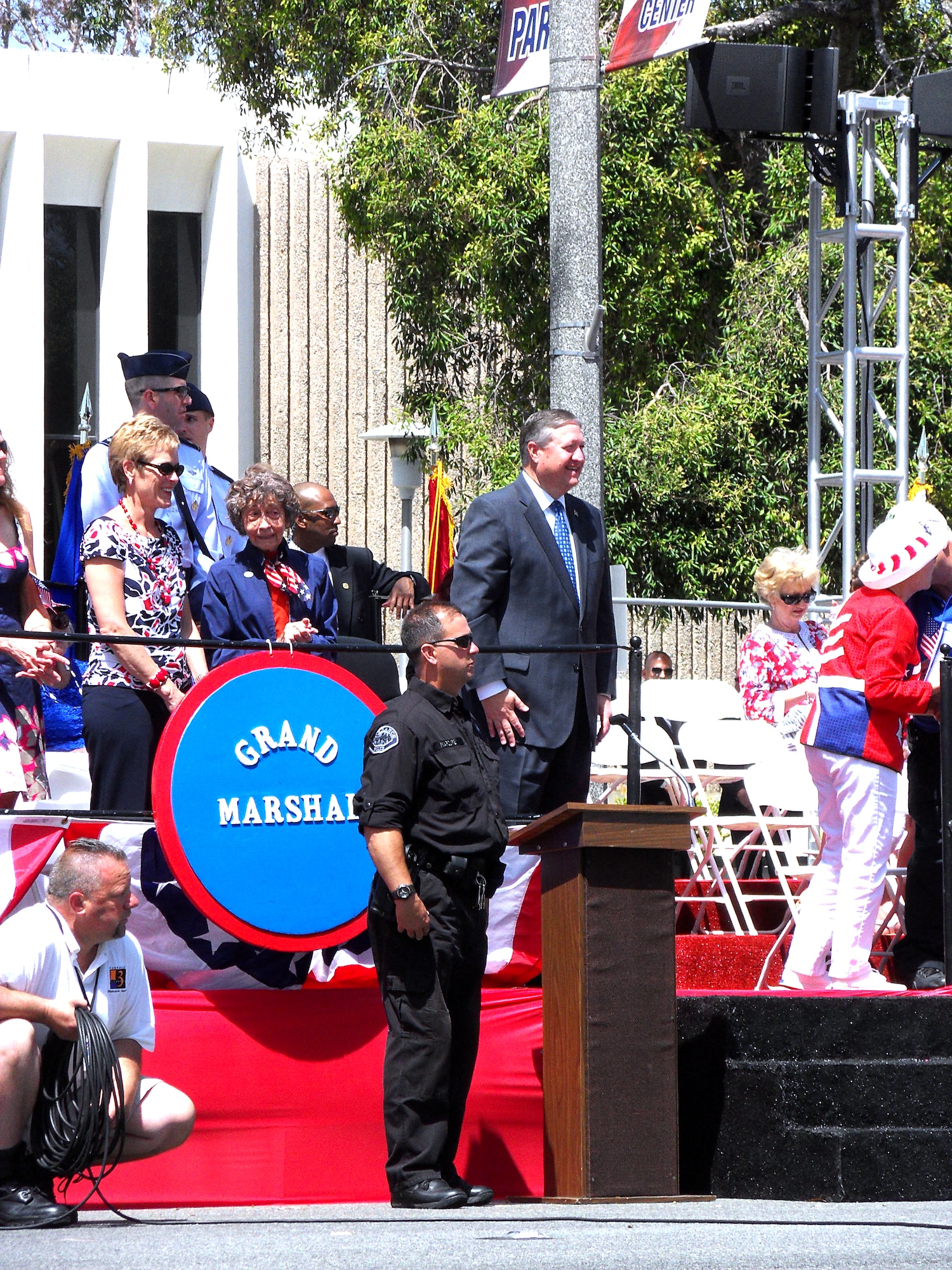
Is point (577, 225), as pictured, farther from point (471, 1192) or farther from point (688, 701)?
point (471, 1192)

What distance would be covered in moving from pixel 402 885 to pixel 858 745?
1.85 m

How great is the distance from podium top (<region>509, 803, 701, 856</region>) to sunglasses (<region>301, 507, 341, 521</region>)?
2243 millimetres

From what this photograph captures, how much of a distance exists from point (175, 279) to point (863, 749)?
47.7 ft

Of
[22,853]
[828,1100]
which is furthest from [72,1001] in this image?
[828,1100]

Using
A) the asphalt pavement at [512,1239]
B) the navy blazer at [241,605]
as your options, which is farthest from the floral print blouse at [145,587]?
the asphalt pavement at [512,1239]

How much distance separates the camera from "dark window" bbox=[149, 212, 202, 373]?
63.6 feet

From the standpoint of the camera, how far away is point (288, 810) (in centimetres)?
577

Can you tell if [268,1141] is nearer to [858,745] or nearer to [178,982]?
[178,982]

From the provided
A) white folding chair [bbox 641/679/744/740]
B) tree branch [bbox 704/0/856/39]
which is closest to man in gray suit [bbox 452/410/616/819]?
white folding chair [bbox 641/679/744/740]

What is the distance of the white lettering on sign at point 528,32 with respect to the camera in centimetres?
778

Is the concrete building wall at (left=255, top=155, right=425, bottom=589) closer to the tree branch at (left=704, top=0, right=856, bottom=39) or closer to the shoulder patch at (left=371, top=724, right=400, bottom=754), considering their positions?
the tree branch at (left=704, top=0, right=856, bottom=39)

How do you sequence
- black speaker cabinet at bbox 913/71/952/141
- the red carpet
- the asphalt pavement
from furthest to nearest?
black speaker cabinet at bbox 913/71/952/141, the red carpet, the asphalt pavement

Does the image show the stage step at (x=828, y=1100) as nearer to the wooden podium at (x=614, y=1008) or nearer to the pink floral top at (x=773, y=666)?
the wooden podium at (x=614, y=1008)

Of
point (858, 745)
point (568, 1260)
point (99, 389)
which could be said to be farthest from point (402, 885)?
point (99, 389)
